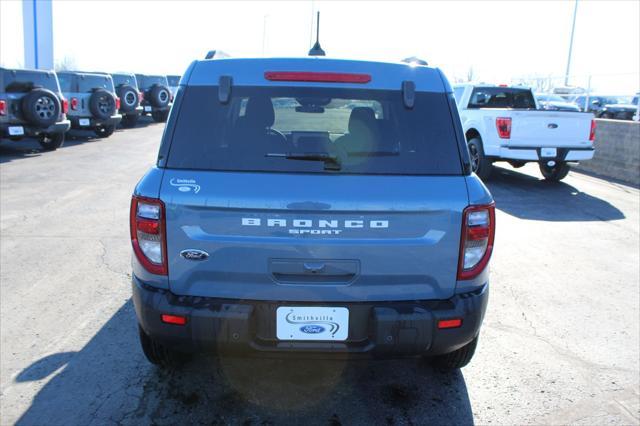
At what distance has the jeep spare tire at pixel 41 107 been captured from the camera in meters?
12.2

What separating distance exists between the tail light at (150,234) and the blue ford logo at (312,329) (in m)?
0.73

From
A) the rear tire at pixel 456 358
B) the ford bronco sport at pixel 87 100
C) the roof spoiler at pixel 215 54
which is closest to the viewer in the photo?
the roof spoiler at pixel 215 54

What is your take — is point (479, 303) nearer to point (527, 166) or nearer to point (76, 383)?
point (76, 383)

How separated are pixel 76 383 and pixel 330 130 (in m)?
2.38

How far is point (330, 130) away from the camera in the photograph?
159 inches

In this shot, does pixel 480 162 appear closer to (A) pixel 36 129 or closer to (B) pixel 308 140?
(B) pixel 308 140

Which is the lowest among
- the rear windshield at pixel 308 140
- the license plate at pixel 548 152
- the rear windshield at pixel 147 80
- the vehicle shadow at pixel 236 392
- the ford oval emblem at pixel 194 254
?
the vehicle shadow at pixel 236 392

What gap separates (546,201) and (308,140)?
7.66 m

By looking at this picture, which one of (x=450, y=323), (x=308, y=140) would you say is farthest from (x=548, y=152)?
(x=308, y=140)

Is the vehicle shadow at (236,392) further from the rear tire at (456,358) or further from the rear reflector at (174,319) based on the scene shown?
the rear reflector at (174,319)

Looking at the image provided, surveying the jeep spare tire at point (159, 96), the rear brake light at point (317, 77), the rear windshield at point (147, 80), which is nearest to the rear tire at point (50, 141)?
the jeep spare tire at point (159, 96)

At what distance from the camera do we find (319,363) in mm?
3504

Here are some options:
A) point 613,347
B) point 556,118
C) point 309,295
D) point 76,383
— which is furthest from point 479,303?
point 556,118

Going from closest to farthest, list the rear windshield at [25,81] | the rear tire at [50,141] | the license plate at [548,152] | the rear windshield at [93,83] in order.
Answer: the license plate at [548,152] < the rear windshield at [25,81] < the rear tire at [50,141] < the rear windshield at [93,83]
